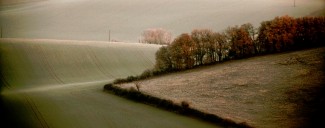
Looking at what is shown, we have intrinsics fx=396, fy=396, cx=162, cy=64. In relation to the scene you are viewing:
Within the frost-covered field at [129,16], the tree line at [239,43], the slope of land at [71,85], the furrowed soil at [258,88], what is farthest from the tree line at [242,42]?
the frost-covered field at [129,16]

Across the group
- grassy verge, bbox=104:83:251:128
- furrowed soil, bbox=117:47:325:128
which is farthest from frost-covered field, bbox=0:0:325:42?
grassy verge, bbox=104:83:251:128

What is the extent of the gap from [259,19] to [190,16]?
69.5 ft

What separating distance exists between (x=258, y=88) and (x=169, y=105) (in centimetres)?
767

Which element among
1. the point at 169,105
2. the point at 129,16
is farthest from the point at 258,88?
the point at 129,16

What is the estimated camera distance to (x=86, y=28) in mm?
109062

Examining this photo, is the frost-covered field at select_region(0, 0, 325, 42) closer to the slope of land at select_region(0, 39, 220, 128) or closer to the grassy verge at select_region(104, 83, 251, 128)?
the slope of land at select_region(0, 39, 220, 128)

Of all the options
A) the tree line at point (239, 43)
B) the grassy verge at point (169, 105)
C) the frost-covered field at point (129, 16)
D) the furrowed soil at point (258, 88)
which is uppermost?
the frost-covered field at point (129, 16)

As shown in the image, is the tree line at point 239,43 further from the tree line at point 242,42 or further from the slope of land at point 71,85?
the slope of land at point 71,85

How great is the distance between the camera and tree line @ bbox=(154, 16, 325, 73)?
46.0m

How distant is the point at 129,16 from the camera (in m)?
118

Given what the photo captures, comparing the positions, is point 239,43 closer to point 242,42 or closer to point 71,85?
point 242,42

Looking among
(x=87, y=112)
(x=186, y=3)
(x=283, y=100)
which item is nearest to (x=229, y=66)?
A: (x=283, y=100)

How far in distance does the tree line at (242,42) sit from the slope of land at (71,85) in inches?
373

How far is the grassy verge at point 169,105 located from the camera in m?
26.3
